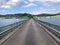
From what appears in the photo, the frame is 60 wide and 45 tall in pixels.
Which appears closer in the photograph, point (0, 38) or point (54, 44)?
point (54, 44)

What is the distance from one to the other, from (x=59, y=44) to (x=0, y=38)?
547cm

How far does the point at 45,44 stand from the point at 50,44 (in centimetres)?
37

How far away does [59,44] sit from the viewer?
47.6 feet

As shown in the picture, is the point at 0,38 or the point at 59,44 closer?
the point at 59,44

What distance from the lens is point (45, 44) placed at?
14.8 meters

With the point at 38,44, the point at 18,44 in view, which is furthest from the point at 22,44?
the point at 38,44

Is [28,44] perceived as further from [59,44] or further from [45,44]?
[59,44]

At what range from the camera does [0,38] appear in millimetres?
17281

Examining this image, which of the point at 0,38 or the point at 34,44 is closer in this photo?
the point at 34,44

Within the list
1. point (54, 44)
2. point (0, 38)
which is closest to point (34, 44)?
point (54, 44)

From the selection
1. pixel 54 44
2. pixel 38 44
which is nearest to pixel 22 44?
pixel 38 44

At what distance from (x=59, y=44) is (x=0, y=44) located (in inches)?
169

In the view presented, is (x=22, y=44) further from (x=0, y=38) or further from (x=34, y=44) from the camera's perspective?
(x=0, y=38)

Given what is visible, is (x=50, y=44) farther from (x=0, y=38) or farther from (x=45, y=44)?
(x=0, y=38)
